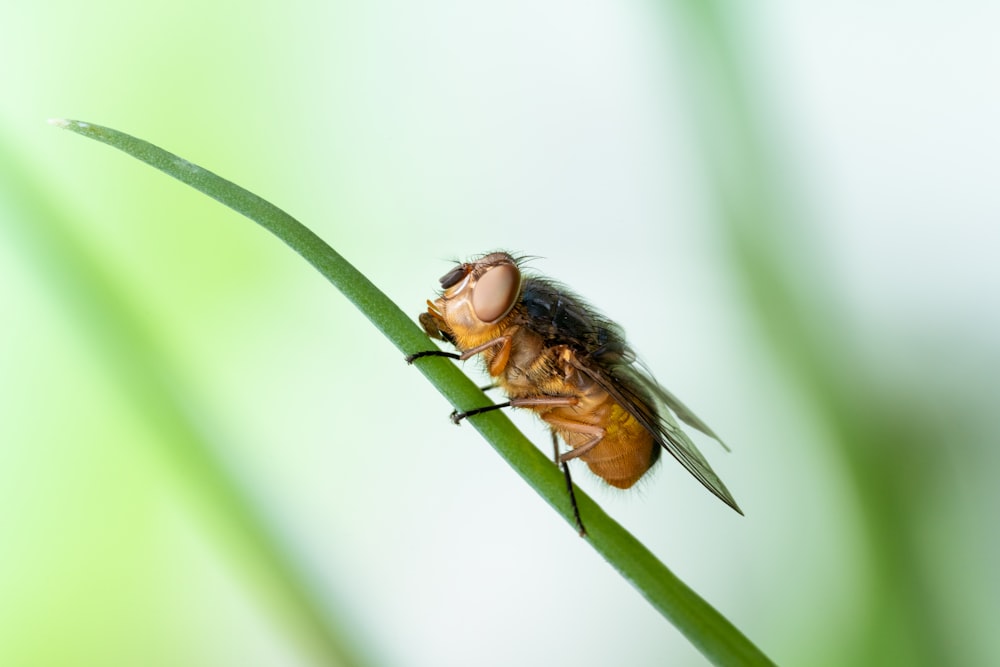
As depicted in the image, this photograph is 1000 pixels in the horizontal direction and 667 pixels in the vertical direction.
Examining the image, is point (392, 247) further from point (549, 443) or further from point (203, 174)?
point (203, 174)

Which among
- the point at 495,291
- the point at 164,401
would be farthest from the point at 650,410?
the point at 164,401

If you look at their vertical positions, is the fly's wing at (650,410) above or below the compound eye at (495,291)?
below

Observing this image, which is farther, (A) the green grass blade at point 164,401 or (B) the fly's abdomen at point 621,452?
(A) the green grass blade at point 164,401

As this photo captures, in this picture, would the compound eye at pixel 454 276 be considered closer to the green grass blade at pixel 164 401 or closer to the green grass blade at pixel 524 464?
the green grass blade at pixel 524 464

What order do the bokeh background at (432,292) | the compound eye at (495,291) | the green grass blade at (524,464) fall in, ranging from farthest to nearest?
the bokeh background at (432,292) → the compound eye at (495,291) → the green grass blade at (524,464)

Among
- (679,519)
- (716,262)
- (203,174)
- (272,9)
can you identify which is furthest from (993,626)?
(272,9)

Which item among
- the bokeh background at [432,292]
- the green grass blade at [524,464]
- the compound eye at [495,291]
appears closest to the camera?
the green grass blade at [524,464]

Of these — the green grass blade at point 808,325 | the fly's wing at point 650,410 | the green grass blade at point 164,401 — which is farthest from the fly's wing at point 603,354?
the green grass blade at point 164,401
